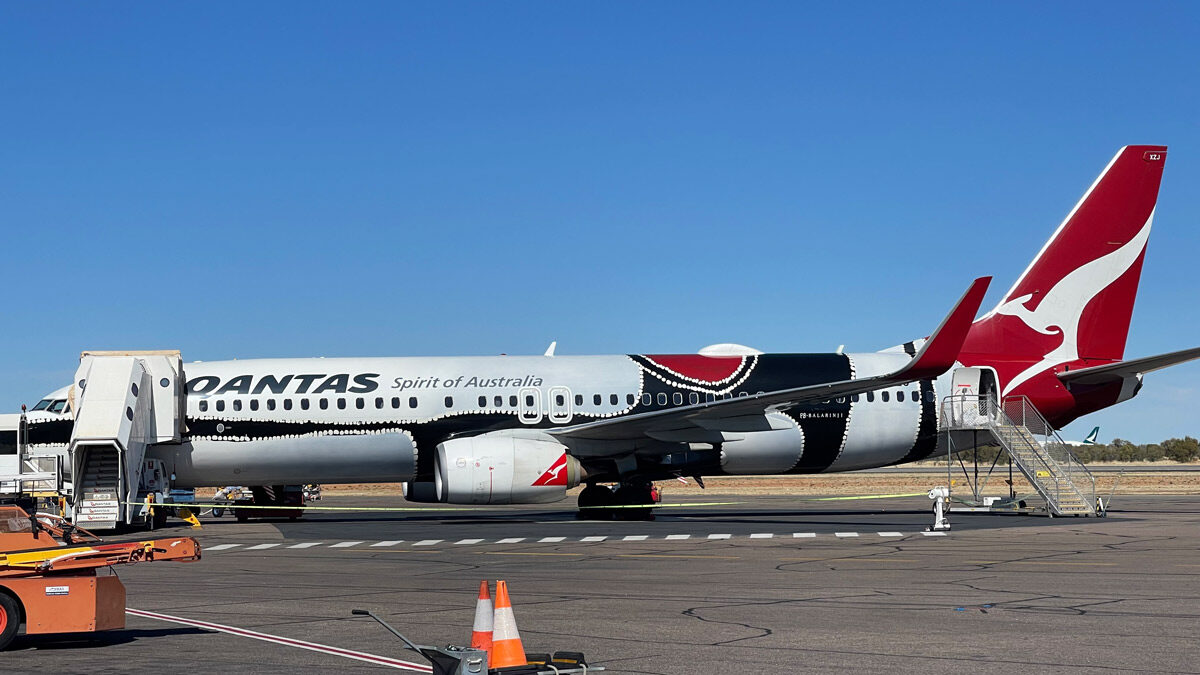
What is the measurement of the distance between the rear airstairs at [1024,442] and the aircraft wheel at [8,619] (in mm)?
22077

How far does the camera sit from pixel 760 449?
30250 millimetres

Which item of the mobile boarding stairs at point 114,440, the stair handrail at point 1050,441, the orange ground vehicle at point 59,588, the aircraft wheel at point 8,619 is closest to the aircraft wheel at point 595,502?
the mobile boarding stairs at point 114,440

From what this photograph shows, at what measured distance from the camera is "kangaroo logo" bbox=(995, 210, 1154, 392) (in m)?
32.0

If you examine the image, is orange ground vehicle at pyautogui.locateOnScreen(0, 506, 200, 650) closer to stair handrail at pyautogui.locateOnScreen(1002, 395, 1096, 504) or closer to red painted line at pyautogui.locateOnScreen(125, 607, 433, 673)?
red painted line at pyautogui.locateOnScreen(125, 607, 433, 673)

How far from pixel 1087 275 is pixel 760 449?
9.65 metres

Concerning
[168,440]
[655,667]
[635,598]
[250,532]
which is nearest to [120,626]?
[655,667]

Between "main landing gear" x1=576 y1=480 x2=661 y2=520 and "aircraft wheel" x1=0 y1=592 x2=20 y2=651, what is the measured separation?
19.4 m

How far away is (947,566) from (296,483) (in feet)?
58.7

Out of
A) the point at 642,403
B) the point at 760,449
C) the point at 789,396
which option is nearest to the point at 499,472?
the point at 642,403

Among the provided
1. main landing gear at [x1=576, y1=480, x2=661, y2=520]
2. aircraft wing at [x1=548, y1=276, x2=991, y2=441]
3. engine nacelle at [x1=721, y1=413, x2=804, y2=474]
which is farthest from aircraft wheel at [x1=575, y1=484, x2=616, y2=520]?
engine nacelle at [x1=721, y1=413, x2=804, y2=474]

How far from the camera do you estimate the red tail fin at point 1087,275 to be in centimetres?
3200

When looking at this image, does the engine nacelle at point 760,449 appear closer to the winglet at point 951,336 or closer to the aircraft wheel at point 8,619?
the winglet at point 951,336

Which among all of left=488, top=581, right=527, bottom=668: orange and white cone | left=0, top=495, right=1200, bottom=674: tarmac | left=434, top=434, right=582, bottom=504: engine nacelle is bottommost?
left=0, top=495, right=1200, bottom=674: tarmac

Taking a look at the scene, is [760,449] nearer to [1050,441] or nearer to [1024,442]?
[1024,442]
